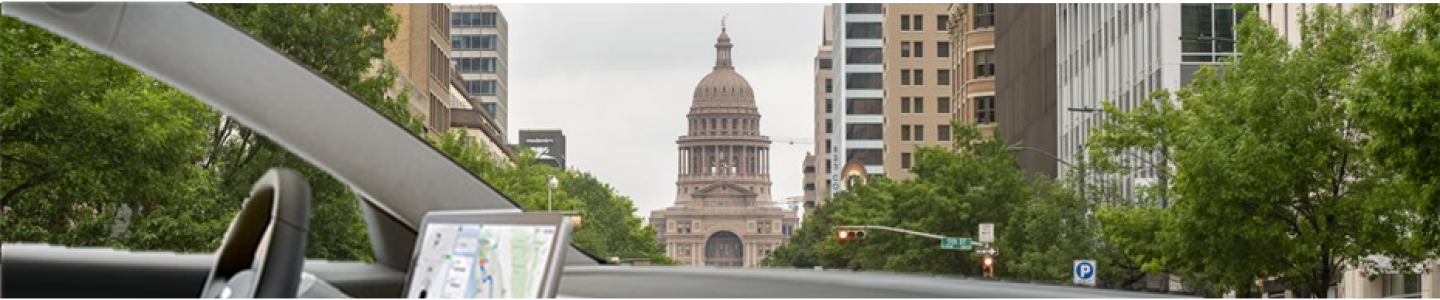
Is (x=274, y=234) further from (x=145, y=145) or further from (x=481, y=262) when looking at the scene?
(x=145, y=145)

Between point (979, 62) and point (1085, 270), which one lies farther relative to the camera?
point (979, 62)

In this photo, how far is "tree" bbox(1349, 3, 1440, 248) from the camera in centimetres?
3152

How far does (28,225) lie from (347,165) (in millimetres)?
33455

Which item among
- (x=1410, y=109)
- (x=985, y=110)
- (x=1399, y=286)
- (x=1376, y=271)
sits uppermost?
(x=985, y=110)

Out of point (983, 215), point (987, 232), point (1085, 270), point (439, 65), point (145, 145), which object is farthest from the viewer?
point (439, 65)

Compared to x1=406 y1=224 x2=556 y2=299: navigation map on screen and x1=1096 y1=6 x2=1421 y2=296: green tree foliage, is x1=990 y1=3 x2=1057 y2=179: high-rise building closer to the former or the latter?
x1=1096 y1=6 x2=1421 y2=296: green tree foliage

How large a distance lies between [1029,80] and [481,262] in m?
114

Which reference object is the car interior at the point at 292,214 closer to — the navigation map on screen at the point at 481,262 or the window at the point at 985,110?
the navigation map on screen at the point at 481,262

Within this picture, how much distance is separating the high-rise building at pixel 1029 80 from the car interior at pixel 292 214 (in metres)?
97.9

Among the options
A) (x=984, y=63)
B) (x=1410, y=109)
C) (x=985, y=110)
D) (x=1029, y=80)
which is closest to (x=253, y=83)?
(x=1410, y=109)

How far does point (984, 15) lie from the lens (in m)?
151

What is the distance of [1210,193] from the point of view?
1774 inches

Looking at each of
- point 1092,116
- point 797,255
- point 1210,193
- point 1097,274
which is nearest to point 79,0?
point 1210,193

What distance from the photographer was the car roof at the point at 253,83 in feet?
22.1
